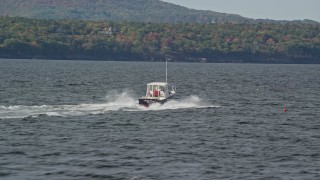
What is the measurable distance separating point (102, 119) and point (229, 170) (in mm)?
28067

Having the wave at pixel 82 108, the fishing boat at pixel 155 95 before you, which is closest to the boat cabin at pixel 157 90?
the fishing boat at pixel 155 95

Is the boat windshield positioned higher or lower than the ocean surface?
higher

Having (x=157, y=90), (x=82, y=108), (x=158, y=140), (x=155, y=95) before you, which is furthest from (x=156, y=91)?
(x=158, y=140)

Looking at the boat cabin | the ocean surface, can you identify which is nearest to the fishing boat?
the boat cabin

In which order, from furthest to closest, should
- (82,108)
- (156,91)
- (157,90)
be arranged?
(157,90) → (156,91) → (82,108)

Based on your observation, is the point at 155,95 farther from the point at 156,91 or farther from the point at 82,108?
the point at 82,108

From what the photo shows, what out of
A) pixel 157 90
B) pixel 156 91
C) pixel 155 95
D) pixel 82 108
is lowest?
pixel 82 108

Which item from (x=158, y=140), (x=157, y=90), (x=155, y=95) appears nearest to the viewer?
(x=158, y=140)

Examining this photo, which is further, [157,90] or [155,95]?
[155,95]

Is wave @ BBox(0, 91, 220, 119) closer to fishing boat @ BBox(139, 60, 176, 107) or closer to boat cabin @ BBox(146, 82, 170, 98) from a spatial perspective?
fishing boat @ BBox(139, 60, 176, 107)

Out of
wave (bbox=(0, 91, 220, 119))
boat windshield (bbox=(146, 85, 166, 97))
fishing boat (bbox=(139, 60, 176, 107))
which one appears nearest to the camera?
wave (bbox=(0, 91, 220, 119))

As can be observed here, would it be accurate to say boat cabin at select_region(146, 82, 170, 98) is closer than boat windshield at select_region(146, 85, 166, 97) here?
No

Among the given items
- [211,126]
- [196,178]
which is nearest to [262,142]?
[211,126]

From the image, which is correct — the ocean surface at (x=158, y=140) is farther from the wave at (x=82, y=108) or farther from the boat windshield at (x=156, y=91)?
the boat windshield at (x=156, y=91)
